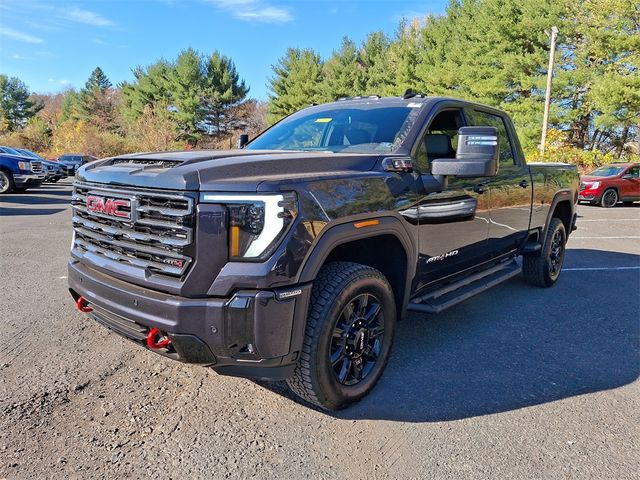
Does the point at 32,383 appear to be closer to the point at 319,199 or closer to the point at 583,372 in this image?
the point at 319,199

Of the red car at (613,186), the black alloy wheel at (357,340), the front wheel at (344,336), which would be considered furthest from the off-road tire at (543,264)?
the red car at (613,186)

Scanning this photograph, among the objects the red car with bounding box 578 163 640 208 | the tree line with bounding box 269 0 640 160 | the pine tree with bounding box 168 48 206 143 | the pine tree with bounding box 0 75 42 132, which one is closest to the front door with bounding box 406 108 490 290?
the red car with bounding box 578 163 640 208

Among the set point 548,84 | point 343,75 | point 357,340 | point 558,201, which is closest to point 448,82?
point 548,84

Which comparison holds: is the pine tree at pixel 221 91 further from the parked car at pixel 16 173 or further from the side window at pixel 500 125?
the side window at pixel 500 125

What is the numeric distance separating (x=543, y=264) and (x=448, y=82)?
1079 inches

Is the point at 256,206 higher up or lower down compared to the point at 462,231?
higher up

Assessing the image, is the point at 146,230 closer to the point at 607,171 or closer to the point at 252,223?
the point at 252,223

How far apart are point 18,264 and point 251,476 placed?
207 inches

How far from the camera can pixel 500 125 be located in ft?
15.7

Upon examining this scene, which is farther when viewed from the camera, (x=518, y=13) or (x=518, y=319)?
(x=518, y=13)

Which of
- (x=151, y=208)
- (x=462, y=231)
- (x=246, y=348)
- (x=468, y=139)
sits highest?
(x=468, y=139)

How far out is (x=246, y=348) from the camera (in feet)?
7.54

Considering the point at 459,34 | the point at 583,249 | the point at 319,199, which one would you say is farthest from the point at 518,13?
the point at 319,199

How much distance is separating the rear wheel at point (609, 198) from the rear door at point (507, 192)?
13.1 m
